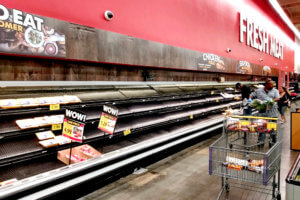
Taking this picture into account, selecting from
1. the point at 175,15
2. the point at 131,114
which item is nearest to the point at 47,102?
the point at 131,114

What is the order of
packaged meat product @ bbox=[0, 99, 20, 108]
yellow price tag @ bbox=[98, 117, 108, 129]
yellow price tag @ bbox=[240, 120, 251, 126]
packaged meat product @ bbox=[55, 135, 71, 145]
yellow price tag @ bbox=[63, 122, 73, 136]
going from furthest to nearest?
yellow price tag @ bbox=[240, 120, 251, 126] → yellow price tag @ bbox=[98, 117, 108, 129] → packaged meat product @ bbox=[55, 135, 71, 145] → yellow price tag @ bbox=[63, 122, 73, 136] → packaged meat product @ bbox=[0, 99, 20, 108]

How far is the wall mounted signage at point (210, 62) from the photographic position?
5.87m

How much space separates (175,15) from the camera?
5.12 m

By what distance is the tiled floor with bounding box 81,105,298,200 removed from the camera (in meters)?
3.04

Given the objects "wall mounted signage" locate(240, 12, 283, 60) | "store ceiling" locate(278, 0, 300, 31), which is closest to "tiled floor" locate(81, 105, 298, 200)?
"wall mounted signage" locate(240, 12, 283, 60)

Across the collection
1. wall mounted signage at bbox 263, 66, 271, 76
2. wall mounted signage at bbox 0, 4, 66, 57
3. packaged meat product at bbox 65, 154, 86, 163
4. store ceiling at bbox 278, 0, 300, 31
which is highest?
store ceiling at bbox 278, 0, 300, 31

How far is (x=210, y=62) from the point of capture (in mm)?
6270

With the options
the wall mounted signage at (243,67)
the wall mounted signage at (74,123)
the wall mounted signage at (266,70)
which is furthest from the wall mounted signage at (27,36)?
the wall mounted signage at (266,70)

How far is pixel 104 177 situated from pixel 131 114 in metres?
1.16

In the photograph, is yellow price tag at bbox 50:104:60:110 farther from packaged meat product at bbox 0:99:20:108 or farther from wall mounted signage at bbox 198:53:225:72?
wall mounted signage at bbox 198:53:225:72

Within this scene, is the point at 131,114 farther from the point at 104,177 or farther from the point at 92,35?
the point at 92,35

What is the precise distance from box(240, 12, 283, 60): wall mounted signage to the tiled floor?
5966 mm

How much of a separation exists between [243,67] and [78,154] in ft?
24.0

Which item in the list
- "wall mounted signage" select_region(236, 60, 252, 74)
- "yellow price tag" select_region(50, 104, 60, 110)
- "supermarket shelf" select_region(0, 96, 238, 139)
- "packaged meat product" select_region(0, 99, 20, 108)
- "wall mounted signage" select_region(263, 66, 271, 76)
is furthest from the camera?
"wall mounted signage" select_region(263, 66, 271, 76)
